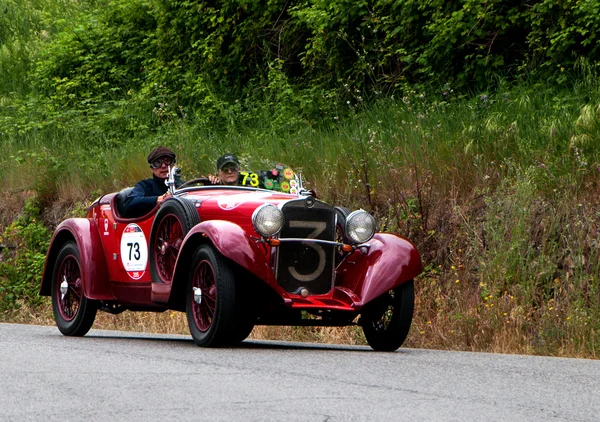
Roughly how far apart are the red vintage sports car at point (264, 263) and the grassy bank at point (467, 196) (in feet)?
4.84

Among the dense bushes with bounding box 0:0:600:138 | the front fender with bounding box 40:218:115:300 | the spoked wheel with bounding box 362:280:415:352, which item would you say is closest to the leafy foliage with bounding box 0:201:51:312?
the dense bushes with bounding box 0:0:600:138

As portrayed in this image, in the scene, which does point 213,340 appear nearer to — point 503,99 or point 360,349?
point 360,349

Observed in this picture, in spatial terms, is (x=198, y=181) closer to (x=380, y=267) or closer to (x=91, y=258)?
Answer: (x=91, y=258)

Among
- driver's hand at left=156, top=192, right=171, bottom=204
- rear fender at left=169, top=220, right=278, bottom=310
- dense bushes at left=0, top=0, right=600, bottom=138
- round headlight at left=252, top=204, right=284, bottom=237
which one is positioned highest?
dense bushes at left=0, top=0, right=600, bottom=138

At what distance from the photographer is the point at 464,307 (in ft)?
37.7

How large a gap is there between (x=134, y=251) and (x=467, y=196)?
409 cm

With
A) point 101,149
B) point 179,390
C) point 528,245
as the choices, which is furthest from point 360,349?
point 101,149

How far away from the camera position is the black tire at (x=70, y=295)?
11477mm

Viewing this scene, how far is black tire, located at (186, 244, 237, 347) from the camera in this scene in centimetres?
906

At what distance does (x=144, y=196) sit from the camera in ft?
36.4

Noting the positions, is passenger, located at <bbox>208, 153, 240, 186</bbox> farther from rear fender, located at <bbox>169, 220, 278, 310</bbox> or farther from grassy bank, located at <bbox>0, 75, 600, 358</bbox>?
grassy bank, located at <bbox>0, 75, 600, 358</bbox>

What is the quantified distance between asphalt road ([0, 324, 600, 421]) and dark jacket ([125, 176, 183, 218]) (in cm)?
184

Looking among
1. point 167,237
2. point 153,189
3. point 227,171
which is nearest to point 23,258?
point 153,189

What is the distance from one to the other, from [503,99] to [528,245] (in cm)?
365
